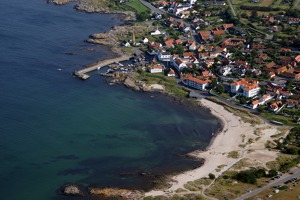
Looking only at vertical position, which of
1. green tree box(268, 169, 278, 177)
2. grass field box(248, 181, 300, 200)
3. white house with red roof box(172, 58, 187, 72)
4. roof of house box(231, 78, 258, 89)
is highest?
white house with red roof box(172, 58, 187, 72)

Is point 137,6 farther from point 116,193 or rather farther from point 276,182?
point 276,182

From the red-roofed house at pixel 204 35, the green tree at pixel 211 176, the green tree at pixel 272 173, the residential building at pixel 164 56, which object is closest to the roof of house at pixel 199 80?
the residential building at pixel 164 56

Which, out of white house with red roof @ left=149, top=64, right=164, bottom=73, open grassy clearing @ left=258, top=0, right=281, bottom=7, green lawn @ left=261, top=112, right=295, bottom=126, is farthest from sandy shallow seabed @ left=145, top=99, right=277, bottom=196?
open grassy clearing @ left=258, top=0, right=281, bottom=7

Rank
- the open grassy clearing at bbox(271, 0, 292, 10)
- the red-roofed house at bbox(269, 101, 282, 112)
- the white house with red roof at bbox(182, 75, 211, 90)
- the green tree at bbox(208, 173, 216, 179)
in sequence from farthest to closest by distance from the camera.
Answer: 1. the open grassy clearing at bbox(271, 0, 292, 10)
2. the white house with red roof at bbox(182, 75, 211, 90)
3. the red-roofed house at bbox(269, 101, 282, 112)
4. the green tree at bbox(208, 173, 216, 179)

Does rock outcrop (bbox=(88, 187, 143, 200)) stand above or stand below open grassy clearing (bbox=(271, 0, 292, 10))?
below

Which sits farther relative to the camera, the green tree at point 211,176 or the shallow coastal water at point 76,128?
the shallow coastal water at point 76,128

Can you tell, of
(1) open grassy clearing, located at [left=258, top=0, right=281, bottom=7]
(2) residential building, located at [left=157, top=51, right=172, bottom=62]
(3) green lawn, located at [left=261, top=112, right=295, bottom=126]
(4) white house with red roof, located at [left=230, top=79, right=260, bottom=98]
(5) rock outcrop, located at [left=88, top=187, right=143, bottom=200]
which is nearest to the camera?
(5) rock outcrop, located at [left=88, top=187, right=143, bottom=200]

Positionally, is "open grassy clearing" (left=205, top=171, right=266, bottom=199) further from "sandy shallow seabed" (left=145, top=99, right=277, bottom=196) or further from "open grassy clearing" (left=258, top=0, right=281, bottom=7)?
"open grassy clearing" (left=258, top=0, right=281, bottom=7)

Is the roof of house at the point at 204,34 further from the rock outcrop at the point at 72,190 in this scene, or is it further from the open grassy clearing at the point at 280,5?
the rock outcrop at the point at 72,190
